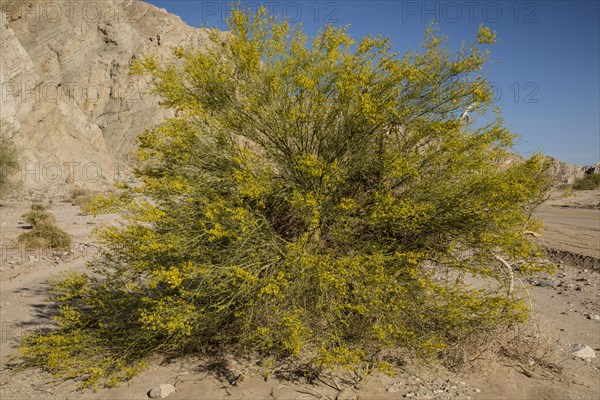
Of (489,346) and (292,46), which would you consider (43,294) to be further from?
(489,346)

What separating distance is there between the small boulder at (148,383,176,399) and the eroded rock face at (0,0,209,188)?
29.3 metres

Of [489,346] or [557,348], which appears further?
[557,348]

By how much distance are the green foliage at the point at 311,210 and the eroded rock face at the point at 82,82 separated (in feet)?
93.5

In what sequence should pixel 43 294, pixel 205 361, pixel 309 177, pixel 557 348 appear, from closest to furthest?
pixel 309 177
pixel 205 361
pixel 557 348
pixel 43 294

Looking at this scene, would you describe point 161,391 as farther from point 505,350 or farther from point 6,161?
point 6,161

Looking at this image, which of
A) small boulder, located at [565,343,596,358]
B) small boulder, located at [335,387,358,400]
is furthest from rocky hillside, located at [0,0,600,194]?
small boulder, located at [565,343,596,358]

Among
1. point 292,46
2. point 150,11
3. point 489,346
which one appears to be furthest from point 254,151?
point 150,11

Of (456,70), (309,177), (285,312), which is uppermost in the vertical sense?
(456,70)

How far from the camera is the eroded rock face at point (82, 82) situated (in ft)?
105

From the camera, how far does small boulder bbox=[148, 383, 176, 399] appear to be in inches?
213

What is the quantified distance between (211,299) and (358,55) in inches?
163

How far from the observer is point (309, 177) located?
5.75 meters

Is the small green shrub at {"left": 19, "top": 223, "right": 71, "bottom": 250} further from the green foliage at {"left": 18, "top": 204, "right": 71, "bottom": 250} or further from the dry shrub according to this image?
the dry shrub

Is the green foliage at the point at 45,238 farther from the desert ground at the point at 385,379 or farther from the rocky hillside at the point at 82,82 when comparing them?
the rocky hillside at the point at 82,82
